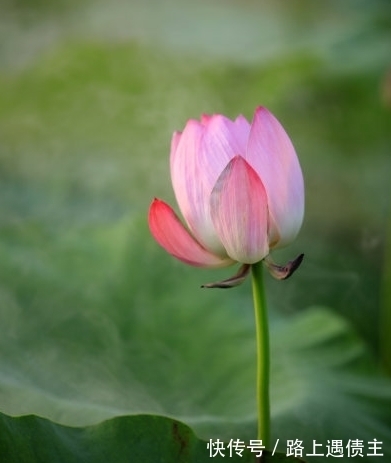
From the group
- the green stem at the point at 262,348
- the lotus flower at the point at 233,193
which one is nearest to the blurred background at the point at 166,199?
the green stem at the point at 262,348

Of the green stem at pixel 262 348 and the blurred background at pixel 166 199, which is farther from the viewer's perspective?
the blurred background at pixel 166 199

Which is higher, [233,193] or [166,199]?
[166,199]

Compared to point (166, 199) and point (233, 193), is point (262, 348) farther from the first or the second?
point (166, 199)

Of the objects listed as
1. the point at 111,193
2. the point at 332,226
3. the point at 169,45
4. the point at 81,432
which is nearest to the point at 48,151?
the point at 111,193

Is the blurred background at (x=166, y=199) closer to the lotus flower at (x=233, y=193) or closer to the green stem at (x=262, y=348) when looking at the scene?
the green stem at (x=262, y=348)

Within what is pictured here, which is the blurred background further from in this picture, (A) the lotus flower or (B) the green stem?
(A) the lotus flower

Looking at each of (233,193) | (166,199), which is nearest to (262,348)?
(233,193)

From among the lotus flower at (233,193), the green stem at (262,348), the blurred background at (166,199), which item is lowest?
the green stem at (262,348)

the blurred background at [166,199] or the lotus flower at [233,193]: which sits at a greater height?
the blurred background at [166,199]
